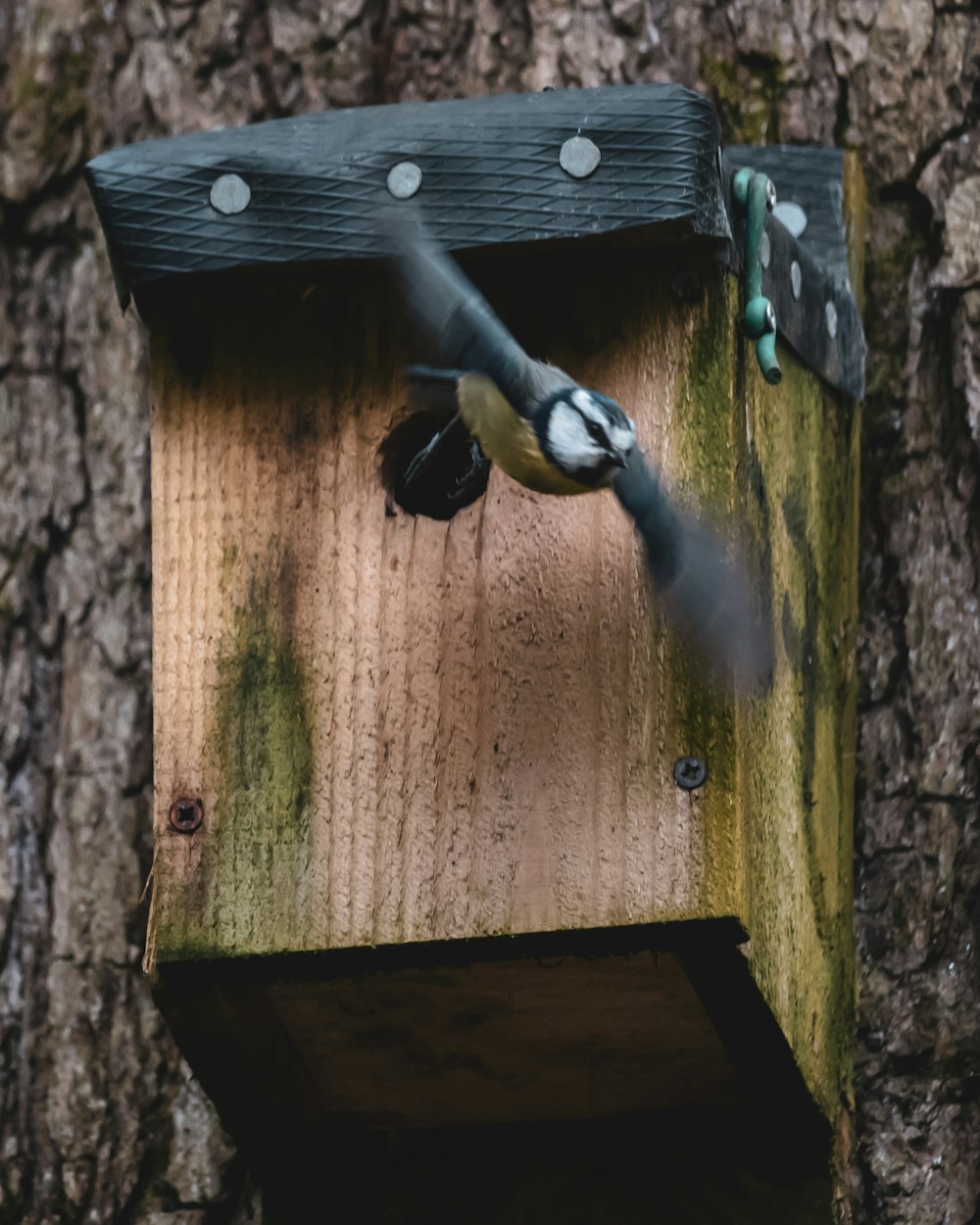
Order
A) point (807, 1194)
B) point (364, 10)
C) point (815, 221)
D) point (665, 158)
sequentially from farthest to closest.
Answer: point (364, 10) < point (815, 221) < point (807, 1194) < point (665, 158)

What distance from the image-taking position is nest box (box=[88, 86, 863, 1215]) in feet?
7.91

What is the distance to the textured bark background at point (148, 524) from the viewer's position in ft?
9.91

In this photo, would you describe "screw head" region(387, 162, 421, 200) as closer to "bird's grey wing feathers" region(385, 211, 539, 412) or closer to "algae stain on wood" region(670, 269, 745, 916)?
"bird's grey wing feathers" region(385, 211, 539, 412)

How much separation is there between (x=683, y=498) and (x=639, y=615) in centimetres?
13

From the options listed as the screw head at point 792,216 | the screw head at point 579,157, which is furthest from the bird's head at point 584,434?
the screw head at point 792,216

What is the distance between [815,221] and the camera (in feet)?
9.98

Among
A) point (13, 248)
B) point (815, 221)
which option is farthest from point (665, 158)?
point (13, 248)

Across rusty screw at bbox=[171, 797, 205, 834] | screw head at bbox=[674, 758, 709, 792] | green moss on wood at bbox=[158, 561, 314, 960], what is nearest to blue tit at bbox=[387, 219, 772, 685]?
screw head at bbox=[674, 758, 709, 792]

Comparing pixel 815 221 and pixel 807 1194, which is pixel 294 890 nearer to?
pixel 807 1194

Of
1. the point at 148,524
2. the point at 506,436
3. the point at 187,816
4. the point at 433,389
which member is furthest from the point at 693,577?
the point at 148,524

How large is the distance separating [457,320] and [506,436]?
0.18 meters

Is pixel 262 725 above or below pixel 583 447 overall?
below

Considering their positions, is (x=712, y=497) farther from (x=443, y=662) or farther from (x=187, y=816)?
(x=187, y=816)

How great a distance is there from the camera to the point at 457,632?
250 cm
